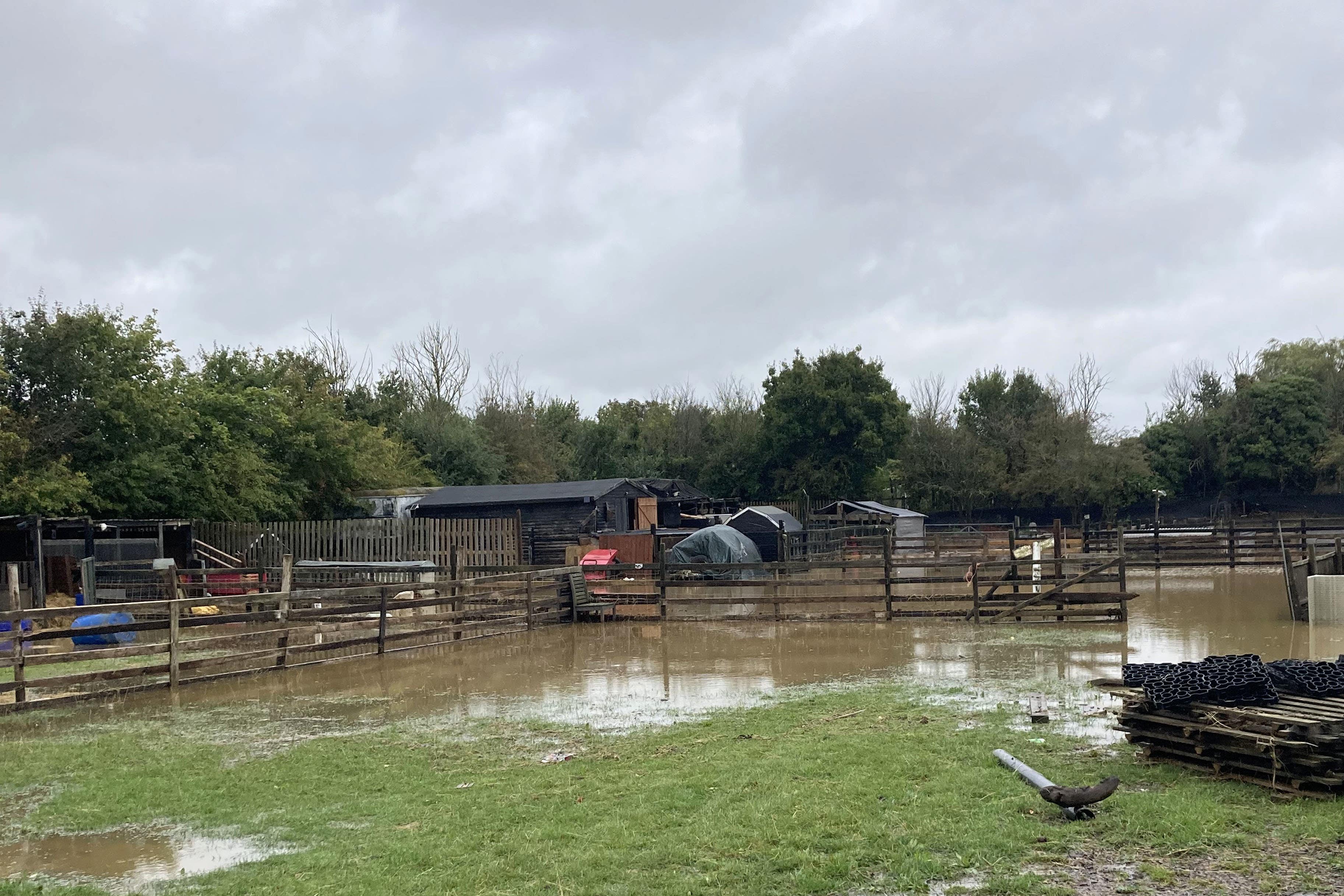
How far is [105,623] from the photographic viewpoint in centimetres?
1752

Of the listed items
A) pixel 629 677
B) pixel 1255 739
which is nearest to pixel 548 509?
pixel 629 677

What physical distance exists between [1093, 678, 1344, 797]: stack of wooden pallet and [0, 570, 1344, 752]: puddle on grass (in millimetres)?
1358

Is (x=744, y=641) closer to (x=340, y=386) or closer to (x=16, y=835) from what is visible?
(x=16, y=835)

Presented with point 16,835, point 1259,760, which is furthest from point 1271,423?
point 16,835

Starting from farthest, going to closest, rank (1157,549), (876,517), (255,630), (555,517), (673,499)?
(876,517) → (673,499) → (555,517) → (1157,549) → (255,630)

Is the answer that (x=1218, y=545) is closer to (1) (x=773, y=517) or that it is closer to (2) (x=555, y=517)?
(1) (x=773, y=517)

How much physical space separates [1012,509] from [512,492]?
27847 millimetres

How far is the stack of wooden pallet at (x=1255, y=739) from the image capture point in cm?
701

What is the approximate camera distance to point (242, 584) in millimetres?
22203

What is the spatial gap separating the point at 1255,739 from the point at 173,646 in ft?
41.5

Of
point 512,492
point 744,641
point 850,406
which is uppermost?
point 850,406

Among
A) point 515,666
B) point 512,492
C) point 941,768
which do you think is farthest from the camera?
point 512,492

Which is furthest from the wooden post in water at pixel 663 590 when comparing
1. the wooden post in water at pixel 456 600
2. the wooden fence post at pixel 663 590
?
the wooden post in water at pixel 456 600

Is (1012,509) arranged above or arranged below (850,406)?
below
